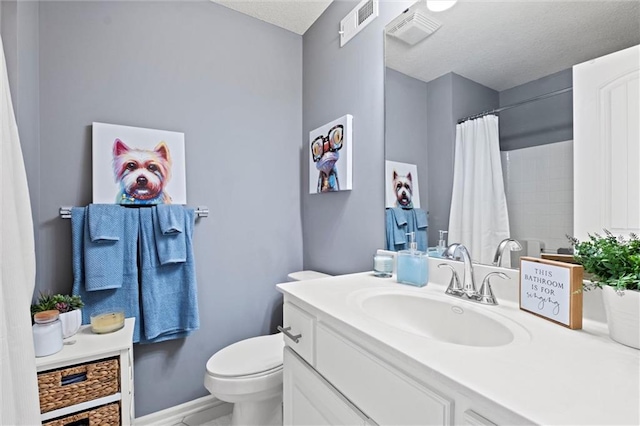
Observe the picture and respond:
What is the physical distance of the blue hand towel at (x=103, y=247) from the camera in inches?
53.6

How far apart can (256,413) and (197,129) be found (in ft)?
5.03

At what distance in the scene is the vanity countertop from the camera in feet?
1.37

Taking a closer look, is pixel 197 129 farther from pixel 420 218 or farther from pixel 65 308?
pixel 420 218

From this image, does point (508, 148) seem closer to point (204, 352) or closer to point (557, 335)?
point (557, 335)

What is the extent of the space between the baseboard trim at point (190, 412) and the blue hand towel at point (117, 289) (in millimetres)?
469

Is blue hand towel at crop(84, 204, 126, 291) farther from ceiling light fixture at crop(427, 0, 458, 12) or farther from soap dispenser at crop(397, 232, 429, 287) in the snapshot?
ceiling light fixture at crop(427, 0, 458, 12)

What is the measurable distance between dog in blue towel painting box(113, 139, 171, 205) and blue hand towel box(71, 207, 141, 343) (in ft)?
0.30

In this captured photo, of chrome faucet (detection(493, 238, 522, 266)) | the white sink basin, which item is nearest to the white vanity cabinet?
the white sink basin

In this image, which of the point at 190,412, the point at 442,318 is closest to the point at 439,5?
the point at 442,318

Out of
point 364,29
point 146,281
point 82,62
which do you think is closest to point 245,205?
point 146,281

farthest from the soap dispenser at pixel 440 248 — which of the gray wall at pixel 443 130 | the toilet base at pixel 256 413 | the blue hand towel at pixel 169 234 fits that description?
the blue hand towel at pixel 169 234

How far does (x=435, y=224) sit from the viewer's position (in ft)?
4.00

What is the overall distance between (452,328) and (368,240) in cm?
68

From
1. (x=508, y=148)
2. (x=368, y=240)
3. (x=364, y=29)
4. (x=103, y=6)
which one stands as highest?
(x=103, y=6)
